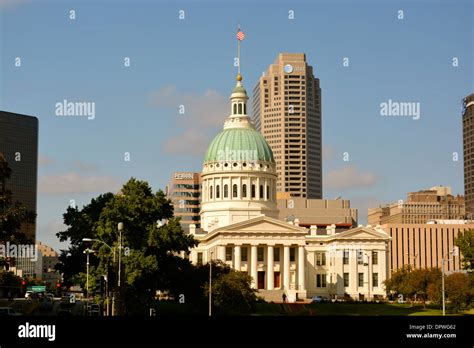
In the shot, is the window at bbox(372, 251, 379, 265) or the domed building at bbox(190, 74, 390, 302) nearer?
the domed building at bbox(190, 74, 390, 302)

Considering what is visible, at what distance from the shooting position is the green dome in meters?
191

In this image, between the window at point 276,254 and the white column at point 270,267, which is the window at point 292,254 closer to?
the window at point 276,254

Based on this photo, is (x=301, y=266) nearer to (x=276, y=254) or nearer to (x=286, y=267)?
(x=286, y=267)

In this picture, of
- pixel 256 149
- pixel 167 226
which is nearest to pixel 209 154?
pixel 256 149

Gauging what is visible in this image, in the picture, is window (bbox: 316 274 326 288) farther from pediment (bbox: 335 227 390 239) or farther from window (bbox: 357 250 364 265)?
pediment (bbox: 335 227 390 239)

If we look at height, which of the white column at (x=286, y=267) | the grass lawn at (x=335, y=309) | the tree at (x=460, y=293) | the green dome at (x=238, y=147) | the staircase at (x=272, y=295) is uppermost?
the green dome at (x=238, y=147)

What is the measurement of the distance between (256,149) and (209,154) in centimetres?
948

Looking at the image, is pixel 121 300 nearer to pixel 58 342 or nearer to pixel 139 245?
pixel 139 245

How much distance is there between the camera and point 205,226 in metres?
192

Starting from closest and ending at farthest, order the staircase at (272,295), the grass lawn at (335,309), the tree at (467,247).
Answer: the grass lawn at (335,309)
the tree at (467,247)
the staircase at (272,295)

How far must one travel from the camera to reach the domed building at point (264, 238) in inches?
6752

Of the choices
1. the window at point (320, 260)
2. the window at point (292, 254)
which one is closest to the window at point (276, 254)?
the window at point (292, 254)

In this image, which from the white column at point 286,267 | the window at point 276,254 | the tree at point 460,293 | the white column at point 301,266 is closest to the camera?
the tree at point 460,293

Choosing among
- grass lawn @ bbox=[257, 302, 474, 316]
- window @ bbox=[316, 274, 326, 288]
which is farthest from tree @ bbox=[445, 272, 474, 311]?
window @ bbox=[316, 274, 326, 288]
